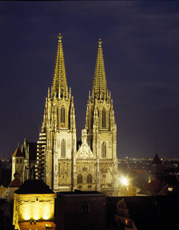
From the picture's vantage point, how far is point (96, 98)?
104250mm

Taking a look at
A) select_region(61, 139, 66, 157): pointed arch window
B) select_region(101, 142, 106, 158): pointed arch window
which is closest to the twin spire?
select_region(61, 139, 66, 157): pointed arch window

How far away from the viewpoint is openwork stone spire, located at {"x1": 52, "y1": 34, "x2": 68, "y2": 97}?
332ft

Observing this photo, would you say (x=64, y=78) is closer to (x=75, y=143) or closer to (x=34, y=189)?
(x=75, y=143)

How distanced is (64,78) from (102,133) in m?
16.0

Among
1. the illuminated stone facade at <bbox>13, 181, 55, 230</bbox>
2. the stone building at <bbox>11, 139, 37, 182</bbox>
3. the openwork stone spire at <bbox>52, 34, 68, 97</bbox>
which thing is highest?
the openwork stone spire at <bbox>52, 34, 68, 97</bbox>

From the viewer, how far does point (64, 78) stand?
104m

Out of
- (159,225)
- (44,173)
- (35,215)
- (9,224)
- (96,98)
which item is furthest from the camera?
(96,98)

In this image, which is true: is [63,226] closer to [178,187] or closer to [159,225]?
[159,225]

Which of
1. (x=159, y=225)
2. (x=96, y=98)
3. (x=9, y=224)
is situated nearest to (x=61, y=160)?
(x=96, y=98)

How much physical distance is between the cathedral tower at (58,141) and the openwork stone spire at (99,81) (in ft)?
24.7

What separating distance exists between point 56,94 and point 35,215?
39.2 m

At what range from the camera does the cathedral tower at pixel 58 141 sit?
315ft

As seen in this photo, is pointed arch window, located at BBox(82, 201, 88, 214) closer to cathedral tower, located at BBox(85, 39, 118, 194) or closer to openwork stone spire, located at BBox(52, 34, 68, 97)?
cathedral tower, located at BBox(85, 39, 118, 194)

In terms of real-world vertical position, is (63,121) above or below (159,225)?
above
